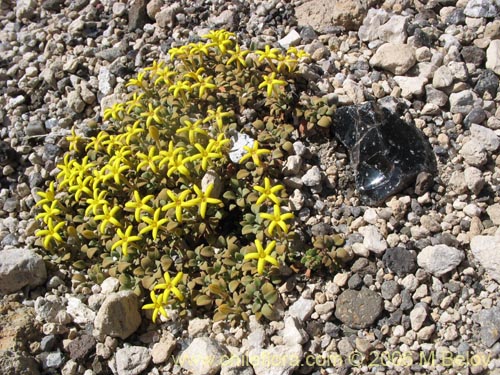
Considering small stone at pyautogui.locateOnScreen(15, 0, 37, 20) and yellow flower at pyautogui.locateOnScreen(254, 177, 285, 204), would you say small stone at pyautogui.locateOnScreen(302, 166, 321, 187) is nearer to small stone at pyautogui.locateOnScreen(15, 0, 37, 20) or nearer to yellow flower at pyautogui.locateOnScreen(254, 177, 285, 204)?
yellow flower at pyautogui.locateOnScreen(254, 177, 285, 204)

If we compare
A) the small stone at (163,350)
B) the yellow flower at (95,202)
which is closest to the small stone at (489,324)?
the small stone at (163,350)

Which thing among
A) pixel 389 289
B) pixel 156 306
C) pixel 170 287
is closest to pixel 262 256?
pixel 170 287

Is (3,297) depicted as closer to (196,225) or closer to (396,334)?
(196,225)

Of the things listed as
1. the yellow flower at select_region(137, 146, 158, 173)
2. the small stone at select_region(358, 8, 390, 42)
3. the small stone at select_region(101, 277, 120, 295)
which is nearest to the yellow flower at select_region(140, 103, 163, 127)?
the yellow flower at select_region(137, 146, 158, 173)

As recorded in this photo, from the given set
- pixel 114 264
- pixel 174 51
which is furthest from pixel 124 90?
pixel 114 264

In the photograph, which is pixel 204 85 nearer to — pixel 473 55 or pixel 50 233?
pixel 50 233
